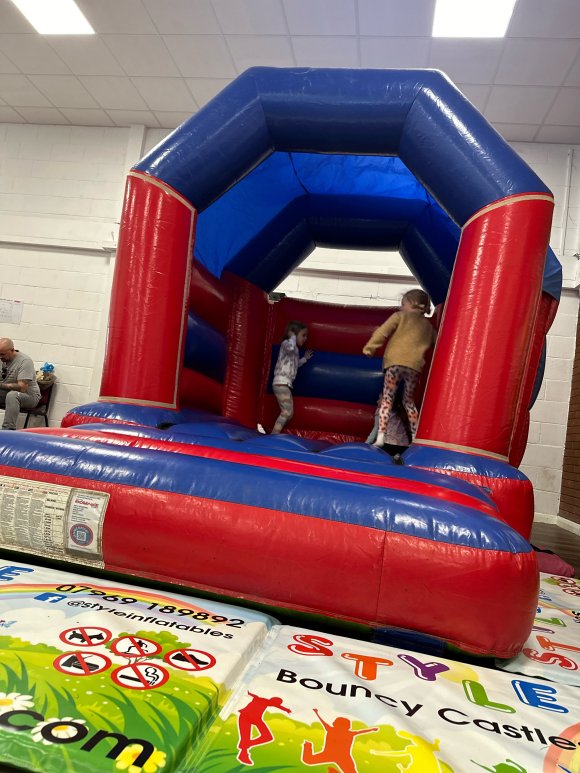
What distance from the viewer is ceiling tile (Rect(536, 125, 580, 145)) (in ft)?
14.5

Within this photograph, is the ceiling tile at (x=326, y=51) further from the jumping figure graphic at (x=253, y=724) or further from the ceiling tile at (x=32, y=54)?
the jumping figure graphic at (x=253, y=724)

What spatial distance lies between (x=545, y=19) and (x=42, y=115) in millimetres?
4526

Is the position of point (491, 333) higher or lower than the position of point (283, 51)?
lower

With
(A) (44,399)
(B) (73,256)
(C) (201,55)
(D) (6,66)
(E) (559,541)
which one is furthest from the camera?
(B) (73,256)

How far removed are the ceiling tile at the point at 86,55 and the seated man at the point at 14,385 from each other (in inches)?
94.1

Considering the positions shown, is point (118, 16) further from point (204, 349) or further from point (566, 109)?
point (566, 109)

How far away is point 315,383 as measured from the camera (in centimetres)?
287

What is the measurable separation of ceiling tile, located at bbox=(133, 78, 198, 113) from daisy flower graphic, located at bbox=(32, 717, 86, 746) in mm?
4900

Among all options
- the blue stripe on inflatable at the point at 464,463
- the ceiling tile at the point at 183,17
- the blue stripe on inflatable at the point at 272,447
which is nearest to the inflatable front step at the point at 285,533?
the blue stripe on inflatable at the point at 272,447

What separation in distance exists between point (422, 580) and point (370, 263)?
13.6 ft

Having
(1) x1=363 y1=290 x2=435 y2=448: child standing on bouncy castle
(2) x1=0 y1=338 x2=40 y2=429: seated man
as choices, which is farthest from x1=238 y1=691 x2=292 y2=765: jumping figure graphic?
(2) x1=0 y1=338 x2=40 y2=429: seated man

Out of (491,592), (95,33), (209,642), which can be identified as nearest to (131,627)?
(209,642)

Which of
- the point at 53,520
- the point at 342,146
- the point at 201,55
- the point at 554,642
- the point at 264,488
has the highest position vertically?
the point at 201,55

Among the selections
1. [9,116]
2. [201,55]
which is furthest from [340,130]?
[9,116]
